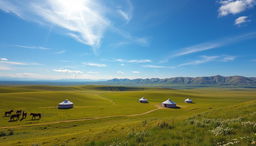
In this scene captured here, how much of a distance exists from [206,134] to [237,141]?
1.98 metres

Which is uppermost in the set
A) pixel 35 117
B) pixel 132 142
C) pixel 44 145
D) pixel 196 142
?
pixel 196 142

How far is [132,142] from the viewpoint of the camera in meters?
8.73

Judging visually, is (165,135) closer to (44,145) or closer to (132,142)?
(132,142)

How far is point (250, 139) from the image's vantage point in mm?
6664

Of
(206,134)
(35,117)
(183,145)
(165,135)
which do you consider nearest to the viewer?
(183,145)

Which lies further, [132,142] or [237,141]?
[132,142]

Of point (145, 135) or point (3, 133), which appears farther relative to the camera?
point (3, 133)

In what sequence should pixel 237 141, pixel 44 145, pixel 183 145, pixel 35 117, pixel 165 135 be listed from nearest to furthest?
pixel 237 141, pixel 183 145, pixel 165 135, pixel 44 145, pixel 35 117

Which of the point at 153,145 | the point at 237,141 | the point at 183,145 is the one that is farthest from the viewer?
the point at 153,145

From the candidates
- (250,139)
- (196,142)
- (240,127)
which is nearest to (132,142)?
(196,142)

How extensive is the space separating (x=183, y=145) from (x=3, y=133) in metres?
28.9

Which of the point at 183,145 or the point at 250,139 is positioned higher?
the point at 250,139

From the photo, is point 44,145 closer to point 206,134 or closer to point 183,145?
point 183,145

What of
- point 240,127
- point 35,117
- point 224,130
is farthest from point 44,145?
point 35,117
